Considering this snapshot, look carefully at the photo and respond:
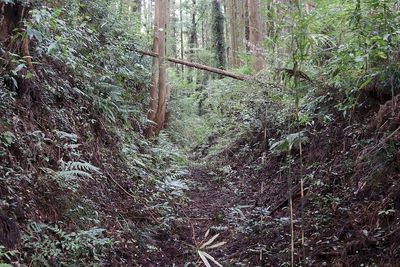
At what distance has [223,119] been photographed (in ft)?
47.1

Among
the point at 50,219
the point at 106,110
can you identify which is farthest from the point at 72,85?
the point at 50,219

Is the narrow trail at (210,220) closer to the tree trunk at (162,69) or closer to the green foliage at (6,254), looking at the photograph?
the green foliage at (6,254)

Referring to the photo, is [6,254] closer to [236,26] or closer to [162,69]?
[162,69]

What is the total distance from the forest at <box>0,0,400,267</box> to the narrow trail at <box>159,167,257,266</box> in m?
0.03

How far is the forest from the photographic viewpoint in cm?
393

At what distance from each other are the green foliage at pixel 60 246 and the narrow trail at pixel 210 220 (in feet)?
3.80

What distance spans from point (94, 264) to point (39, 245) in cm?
59

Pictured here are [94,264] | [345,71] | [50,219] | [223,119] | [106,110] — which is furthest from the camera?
[223,119]

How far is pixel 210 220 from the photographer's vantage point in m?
6.50

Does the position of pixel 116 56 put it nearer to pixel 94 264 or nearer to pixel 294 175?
pixel 294 175

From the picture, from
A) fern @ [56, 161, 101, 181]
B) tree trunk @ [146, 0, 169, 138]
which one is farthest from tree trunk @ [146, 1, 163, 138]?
fern @ [56, 161, 101, 181]

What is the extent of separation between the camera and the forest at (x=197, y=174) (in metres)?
3.93

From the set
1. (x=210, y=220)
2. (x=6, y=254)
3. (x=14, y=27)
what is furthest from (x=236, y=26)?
(x=6, y=254)

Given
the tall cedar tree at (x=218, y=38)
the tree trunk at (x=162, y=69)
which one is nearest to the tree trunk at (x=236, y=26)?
the tall cedar tree at (x=218, y=38)
